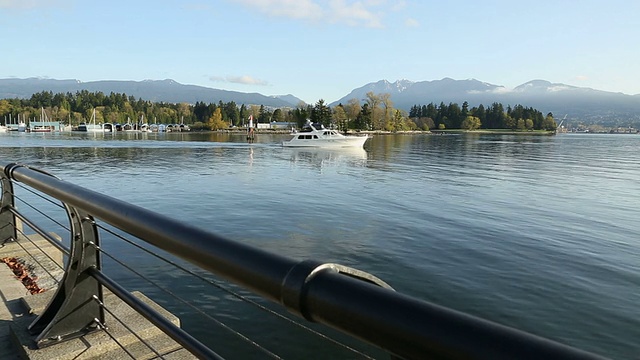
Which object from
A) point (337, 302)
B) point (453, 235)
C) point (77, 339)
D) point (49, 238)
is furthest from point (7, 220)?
point (453, 235)

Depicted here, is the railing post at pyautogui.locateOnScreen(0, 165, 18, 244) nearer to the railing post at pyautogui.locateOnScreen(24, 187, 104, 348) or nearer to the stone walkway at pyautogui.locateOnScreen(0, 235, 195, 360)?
the stone walkway at pyautogui.locateOnScreen(0, 235, 195, 360)

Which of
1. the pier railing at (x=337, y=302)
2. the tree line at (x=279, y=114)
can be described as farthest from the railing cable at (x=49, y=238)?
the tree line at (x=279, y=114)

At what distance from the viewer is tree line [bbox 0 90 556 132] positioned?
138 meters

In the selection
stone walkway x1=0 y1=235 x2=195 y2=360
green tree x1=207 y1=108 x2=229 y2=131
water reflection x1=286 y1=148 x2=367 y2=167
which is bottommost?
water reflection x1=286 y1=148 x2=367 y2=167

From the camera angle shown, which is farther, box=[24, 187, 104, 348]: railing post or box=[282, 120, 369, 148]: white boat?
box=[282, 120, 369, 148]: white boat

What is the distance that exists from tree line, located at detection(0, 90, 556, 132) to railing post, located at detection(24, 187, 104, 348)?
122228mm

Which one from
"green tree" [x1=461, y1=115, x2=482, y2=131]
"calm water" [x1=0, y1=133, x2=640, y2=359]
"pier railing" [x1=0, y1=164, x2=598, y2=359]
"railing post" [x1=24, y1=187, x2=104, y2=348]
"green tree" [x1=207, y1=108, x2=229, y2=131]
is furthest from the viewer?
"green tree" [x1=461, y1=115, x2=482, y2=131]

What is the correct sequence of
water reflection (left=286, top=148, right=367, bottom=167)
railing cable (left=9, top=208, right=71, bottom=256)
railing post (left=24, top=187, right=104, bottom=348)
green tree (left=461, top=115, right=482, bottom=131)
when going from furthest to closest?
1. green tree (left=461, top=115, right=482, bottom=131)
2. water reflection (left=286, top=148, right=367, bottom=167)
3. railing cable (left=9, top=208, right=71, bottom=256)
4. railing post (left=24, top=187, right=104, bottom=348)

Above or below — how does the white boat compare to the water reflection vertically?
above

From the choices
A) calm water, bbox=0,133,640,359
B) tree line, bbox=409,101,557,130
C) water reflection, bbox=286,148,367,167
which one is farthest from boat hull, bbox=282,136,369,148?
tree line, bbox=409,101,557,130

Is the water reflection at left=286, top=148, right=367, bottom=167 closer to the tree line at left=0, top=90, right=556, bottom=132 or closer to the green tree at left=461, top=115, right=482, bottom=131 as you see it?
the tree line at left=0, top=90, right=556, bottom=132

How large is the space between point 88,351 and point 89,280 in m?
0.44

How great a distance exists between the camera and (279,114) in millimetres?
190500

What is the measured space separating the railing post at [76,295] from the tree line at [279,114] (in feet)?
401
